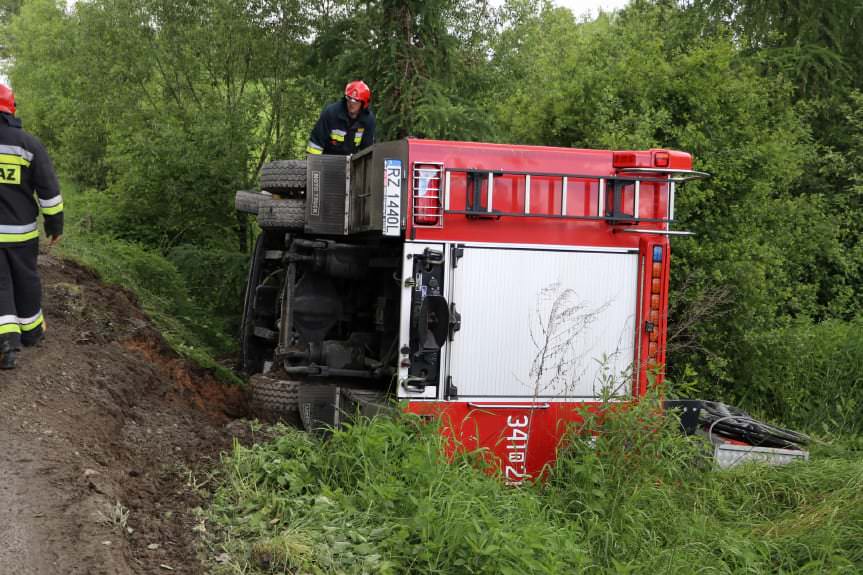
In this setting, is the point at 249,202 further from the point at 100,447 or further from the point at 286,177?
the point at 100,447

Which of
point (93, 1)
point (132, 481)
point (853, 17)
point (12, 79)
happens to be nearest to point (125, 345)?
point (132, 481)

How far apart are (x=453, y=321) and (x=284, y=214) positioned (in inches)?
75.2

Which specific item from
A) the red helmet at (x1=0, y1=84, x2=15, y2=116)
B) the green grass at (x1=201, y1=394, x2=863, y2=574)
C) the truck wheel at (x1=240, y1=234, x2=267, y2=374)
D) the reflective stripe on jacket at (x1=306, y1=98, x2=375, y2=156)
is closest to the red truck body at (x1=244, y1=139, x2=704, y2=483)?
the green grass at (x1=201, y1=394, x2=863, y2=574)

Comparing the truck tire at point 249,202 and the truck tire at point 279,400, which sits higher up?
the truck tire at point 249,202

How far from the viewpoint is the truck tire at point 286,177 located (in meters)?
6.98

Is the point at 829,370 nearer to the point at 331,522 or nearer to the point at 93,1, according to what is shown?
the point at 331,522

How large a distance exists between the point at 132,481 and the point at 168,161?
10.1m

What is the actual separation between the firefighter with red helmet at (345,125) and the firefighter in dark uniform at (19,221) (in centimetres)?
241

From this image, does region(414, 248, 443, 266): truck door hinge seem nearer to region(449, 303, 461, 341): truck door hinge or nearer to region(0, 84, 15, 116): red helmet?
region(449, 303, 461, 341): truck door hinge

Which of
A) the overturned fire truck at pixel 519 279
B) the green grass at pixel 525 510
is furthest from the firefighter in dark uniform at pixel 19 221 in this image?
the overturned fire truck at pixel 519 279

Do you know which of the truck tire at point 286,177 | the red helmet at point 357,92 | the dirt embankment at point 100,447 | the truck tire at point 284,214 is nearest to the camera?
the dirt embankment at point 100,447

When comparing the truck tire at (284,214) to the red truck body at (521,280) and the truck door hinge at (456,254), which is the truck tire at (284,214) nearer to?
the red truck body at (521,280)

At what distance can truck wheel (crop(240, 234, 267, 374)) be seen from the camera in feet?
26.3

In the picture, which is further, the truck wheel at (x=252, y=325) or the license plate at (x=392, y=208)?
the truck wheel at (x=252, y=325)
